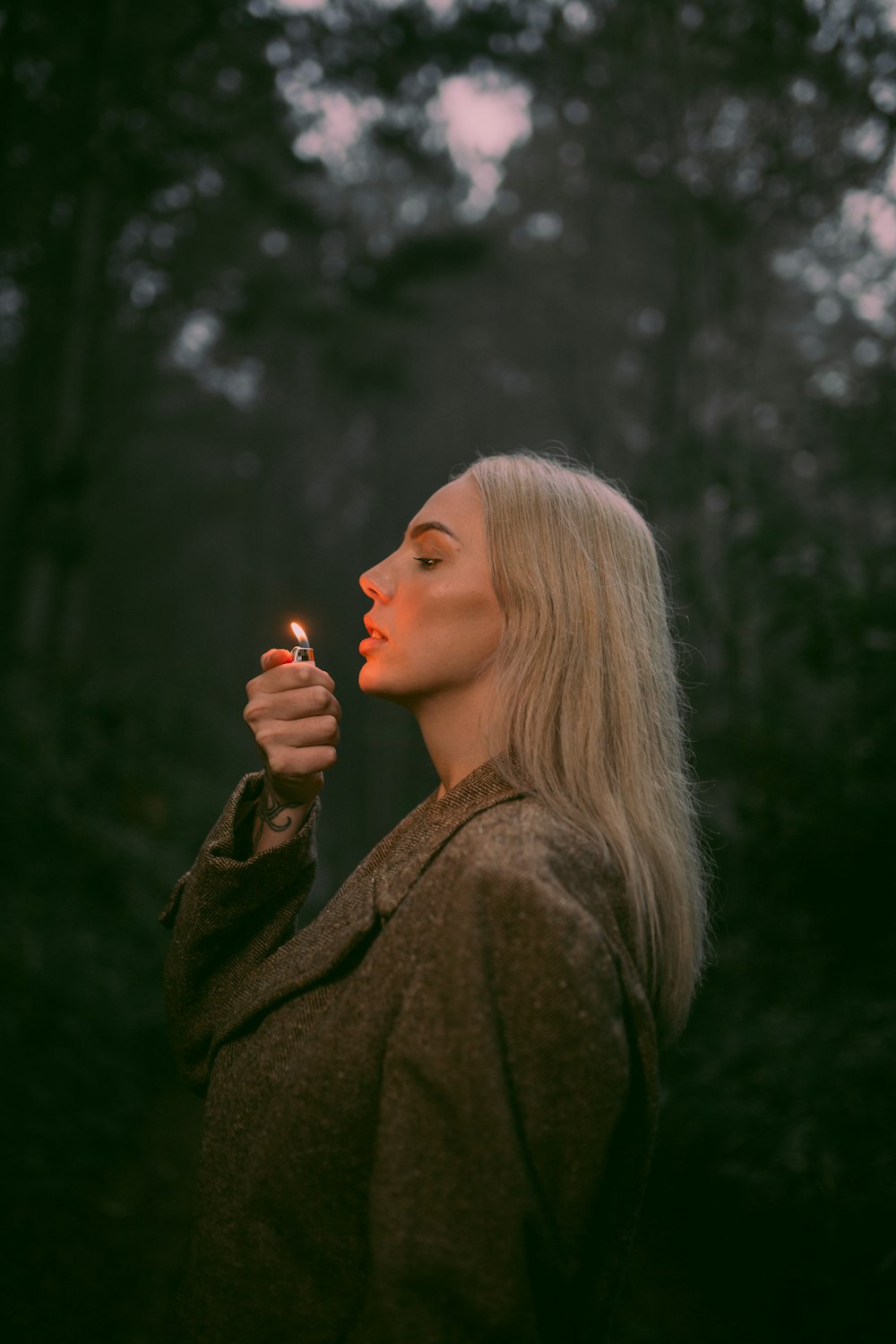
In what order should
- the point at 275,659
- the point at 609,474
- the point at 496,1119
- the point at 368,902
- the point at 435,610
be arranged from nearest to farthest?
the point at 496,1119 < the point at 368,902 < the point at 435,610 < the point at 275,659 < the point at 609,474

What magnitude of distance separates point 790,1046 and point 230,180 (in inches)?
382

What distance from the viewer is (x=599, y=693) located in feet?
5.59

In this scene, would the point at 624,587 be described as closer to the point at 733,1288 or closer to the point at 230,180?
the point at 733,1288

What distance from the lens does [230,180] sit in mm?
9906

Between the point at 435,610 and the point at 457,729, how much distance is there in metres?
0.24

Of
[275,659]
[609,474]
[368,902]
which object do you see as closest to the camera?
[368,902]

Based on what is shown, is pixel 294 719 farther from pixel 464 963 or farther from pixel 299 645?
pixel 464 963

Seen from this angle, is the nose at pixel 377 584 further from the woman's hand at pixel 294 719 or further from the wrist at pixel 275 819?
the wrist at pixel 275 819

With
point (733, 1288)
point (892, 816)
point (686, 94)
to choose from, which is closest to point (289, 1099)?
point (733, 1288)

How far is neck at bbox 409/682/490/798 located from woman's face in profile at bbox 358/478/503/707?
0.02m

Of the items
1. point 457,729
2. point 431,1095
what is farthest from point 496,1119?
point 457,729

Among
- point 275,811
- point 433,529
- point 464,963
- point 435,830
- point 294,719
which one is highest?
point 433,529

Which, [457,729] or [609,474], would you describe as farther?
[609,474]

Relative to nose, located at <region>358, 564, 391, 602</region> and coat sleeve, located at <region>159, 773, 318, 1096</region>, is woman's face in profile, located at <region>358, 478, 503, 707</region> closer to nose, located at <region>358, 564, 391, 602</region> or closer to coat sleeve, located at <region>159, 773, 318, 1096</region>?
nose, located at <region>358, 564, 391, 602</region>
